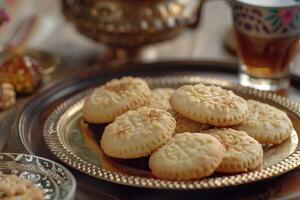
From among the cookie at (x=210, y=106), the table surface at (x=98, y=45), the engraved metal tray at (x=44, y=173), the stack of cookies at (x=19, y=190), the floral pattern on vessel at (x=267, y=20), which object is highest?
the floral pattern on vessel at (x=267, y=20)

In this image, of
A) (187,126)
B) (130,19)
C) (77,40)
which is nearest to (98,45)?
(77,40)

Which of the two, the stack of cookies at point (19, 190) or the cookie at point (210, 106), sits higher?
the cookie at point (210, 106)

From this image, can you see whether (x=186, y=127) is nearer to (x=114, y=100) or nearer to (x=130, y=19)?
(x=114, y=100)

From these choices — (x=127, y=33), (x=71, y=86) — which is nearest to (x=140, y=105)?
(x=71, y=86)

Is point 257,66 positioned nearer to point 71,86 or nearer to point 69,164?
point 71,86

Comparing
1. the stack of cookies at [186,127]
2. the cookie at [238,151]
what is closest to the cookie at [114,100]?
the stack of cookies at [186,127]

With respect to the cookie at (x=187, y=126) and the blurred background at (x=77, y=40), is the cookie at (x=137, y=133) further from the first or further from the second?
the blurred background at (x=77, y=40)
